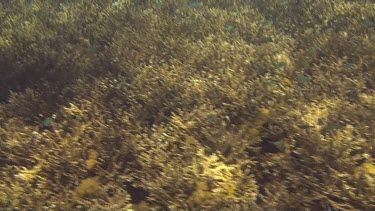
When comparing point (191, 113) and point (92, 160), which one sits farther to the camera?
point (191, 113)

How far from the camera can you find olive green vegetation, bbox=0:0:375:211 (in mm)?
3139

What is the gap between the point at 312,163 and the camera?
3.27 m

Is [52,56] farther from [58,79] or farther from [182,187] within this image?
[182,187]

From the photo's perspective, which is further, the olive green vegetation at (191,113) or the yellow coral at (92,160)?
the yellow coral at (92,160)

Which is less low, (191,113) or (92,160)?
(191,113)

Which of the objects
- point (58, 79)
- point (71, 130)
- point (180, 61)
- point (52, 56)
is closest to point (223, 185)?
point (71, 130)

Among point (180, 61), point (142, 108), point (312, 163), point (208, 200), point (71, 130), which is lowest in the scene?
point (208, 200)

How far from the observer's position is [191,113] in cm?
396

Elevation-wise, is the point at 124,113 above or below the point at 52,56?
below

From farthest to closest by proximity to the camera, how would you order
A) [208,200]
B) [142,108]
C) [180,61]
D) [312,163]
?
[180,61] < [142,108] < [312,163] < [208,200]

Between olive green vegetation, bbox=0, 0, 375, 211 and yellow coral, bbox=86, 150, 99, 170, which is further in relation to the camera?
yellow coral, bbox=86, 150, 99, 170

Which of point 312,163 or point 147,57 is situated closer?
point 312,163

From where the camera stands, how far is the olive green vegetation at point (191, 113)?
10.3ft

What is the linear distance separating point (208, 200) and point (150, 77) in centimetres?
227
